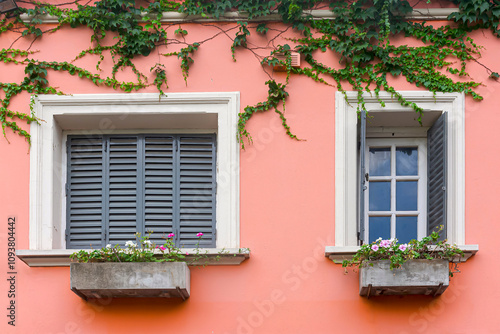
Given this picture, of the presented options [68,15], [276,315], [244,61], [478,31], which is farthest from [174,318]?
[478,31]

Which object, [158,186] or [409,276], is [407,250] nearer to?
[409,276]

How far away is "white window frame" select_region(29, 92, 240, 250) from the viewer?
1006 centimetres

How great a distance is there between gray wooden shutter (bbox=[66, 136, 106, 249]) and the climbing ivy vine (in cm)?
64

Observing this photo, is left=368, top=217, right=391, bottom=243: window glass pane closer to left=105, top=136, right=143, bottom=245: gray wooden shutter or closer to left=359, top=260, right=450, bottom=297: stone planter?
left=359, top=260, right=450, bottom=297: stone planter

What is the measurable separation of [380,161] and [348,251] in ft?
4.54

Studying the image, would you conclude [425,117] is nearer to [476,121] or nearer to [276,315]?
[476,121]

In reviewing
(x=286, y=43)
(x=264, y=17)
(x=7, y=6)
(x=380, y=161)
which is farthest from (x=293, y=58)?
(x=7, y=6)

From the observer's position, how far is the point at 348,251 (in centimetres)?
966

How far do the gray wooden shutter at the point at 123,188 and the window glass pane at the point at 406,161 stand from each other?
2.81 m

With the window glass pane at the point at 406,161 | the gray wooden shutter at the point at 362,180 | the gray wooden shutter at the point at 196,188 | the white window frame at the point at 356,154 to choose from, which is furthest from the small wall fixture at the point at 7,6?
the window glass pane at the point at 406,161

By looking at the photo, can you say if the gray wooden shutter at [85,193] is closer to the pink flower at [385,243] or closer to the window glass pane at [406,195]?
the pink flower at [385,243]

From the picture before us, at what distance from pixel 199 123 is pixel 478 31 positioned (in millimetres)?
3150

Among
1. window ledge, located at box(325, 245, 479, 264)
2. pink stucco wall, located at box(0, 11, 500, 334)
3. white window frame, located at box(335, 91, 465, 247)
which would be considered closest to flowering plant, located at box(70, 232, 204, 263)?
pink stucco wall, located at box(0, 11, 500, 334)

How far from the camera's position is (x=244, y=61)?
10430 millimetres
